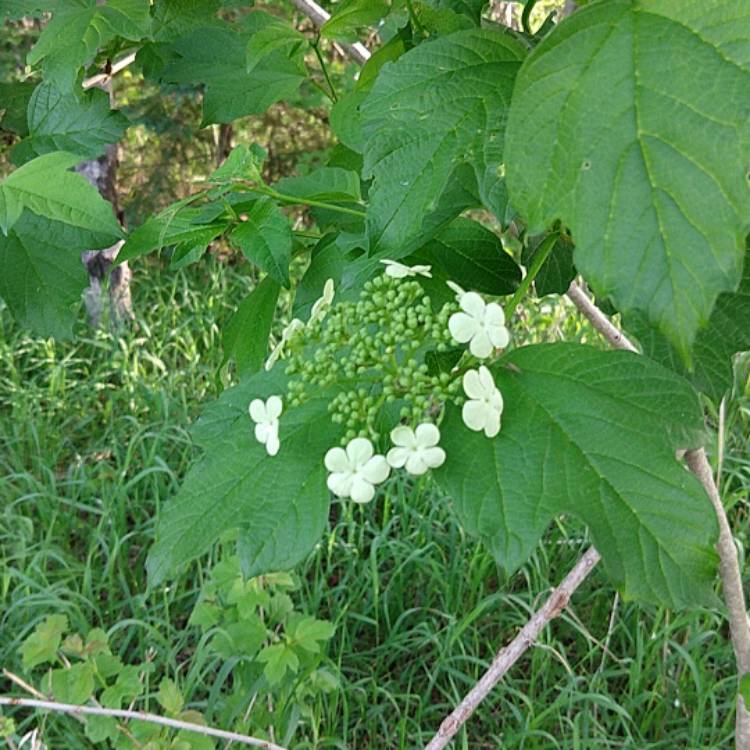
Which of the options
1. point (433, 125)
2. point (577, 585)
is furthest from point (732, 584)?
point (433, 125)

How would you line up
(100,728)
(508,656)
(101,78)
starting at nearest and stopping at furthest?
(508,656)
(101,78)
(100,728)

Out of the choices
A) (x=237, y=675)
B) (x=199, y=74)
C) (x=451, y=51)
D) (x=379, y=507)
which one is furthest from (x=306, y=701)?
(x=451, y=51)

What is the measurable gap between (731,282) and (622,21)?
0.18m

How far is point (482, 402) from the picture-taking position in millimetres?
606

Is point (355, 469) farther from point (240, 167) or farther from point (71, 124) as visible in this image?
point (71, 124)

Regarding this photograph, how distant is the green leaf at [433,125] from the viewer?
604mm

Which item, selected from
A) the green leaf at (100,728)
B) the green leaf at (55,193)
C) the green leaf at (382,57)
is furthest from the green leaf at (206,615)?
the green leaf at (382,57)

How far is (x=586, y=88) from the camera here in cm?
51

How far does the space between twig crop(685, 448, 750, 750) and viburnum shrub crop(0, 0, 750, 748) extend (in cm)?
3

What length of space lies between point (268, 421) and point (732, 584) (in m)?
0.61

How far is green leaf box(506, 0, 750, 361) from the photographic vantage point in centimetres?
46

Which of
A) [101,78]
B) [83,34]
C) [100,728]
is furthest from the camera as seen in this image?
[100,728]

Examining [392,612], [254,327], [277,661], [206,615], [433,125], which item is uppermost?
[433,125]

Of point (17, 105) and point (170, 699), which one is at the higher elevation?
point (17, 105)
